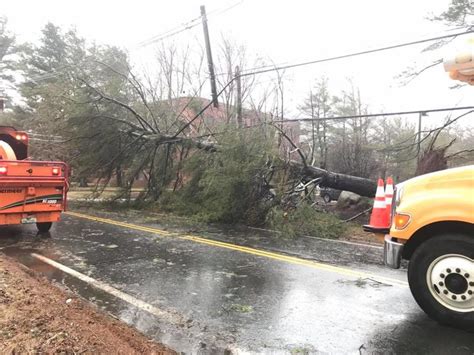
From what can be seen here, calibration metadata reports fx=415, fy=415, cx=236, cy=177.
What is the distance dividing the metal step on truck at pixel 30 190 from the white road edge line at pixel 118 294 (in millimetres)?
2282

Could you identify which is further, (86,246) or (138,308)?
(86,246)

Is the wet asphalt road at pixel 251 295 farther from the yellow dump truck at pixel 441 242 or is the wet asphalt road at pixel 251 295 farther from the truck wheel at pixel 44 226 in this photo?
the truck wheel at pixel 44 226

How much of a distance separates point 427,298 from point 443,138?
1521 cm

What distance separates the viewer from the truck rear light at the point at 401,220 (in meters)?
4.09

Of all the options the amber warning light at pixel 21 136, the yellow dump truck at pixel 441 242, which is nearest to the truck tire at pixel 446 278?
the yellow dump truck at pixel 441 242

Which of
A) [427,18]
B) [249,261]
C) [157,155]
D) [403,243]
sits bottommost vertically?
[249,261]

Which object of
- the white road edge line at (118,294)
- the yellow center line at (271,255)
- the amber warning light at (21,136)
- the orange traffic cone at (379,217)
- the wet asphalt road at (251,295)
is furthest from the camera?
the amber warning light at (21,136)

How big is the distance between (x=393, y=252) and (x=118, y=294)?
10.2 feet

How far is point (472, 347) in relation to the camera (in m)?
3.46

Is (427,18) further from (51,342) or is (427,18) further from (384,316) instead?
(51,342)

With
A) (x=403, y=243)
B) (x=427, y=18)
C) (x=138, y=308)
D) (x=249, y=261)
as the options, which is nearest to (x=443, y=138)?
(x=427, y=18)

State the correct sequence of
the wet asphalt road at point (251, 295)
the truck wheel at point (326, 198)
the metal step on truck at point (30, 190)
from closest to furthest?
the wet asphalt road at point (251, 295)
the metal step on truck at point (30, 190)
the truck wheel at point (326, 198)

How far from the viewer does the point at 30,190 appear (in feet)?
27.6

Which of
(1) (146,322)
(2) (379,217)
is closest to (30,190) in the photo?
Answer: (1) (146,322)
